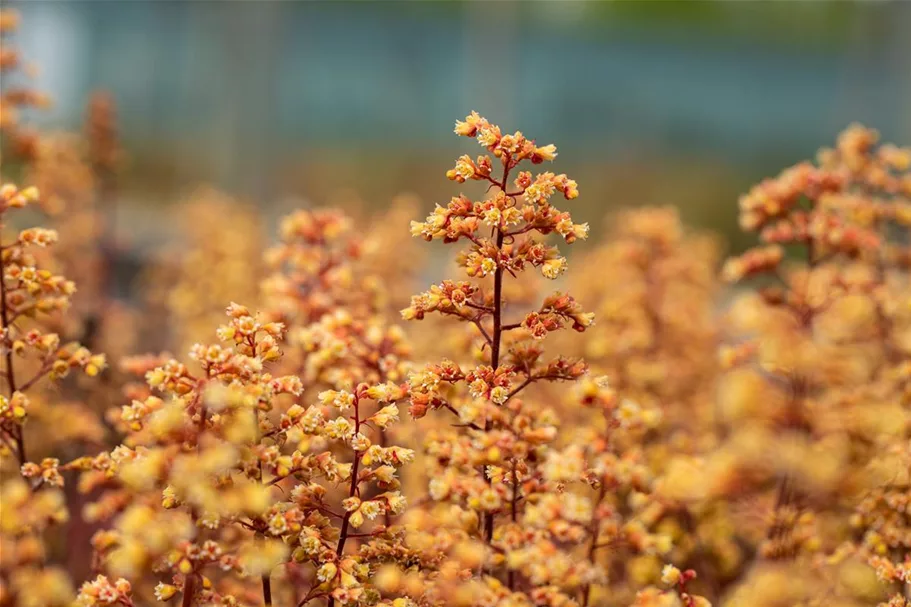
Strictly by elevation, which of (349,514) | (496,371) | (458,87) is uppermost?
(458,87)

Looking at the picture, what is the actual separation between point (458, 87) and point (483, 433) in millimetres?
3407

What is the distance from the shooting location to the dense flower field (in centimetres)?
72

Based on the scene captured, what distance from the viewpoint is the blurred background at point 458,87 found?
3.62m

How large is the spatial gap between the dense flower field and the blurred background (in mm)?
2034

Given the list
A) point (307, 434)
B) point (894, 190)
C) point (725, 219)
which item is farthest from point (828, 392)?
point (725, 219)

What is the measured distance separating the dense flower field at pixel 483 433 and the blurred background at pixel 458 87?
2034mm

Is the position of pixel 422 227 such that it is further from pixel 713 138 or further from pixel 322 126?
pixel 322 126

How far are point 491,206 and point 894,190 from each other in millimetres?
685

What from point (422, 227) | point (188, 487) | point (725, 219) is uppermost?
point (422, 227)

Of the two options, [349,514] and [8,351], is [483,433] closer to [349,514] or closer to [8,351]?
[349,514]

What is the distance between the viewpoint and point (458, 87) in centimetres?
400

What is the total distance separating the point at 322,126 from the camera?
4289 mm

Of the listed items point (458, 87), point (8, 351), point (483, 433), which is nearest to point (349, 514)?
Result: point (483, 433)

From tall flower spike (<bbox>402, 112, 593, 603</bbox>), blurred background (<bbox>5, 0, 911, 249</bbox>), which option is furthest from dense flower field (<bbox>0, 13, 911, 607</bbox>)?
blurred background (<bbox>5, 0, 911, 249</bbox>)
